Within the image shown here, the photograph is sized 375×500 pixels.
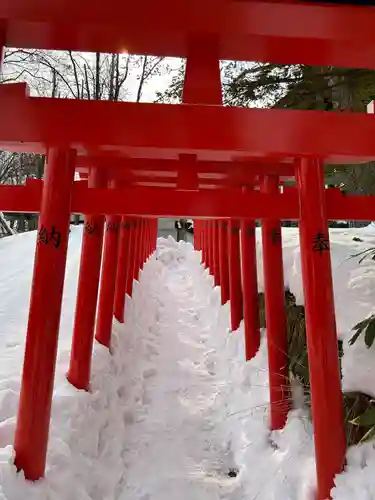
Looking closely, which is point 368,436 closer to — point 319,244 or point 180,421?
point 319,244

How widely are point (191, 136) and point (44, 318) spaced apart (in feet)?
5.10

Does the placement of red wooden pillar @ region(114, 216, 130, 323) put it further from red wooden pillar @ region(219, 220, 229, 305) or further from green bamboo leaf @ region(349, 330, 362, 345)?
green bamboo leaf @ region(349, 330, 362, 345)

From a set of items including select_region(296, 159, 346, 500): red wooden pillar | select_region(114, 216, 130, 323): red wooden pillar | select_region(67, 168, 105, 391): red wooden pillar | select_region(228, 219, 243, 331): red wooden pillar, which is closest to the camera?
select_region(296, 159, 346, 500): red wooden pillar

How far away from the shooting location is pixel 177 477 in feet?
11.0

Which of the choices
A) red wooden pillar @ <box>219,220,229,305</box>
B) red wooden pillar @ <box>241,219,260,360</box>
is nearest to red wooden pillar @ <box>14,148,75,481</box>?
red wooden pillar @ <box>241,219,260,360</box>

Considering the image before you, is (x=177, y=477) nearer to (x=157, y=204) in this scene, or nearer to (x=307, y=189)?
(x=157, y=204)

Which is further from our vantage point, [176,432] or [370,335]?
[176,432]

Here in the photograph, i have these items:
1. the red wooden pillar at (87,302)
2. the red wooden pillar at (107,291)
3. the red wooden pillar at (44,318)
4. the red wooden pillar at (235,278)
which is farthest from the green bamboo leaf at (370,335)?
the red wooden pillar at (235,278)

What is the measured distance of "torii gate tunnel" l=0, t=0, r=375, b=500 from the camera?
230cm

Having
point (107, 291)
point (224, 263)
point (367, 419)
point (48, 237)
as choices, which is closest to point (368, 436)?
point (367, 419)

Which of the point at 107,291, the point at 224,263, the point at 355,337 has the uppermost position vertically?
the point at 224,263

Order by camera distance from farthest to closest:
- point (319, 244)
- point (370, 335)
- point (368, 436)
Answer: point (319, 244) < point (370, 335) < point (368, 436)

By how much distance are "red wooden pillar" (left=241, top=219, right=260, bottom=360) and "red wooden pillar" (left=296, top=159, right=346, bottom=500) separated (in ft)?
7.37

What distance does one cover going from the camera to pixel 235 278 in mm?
6422
